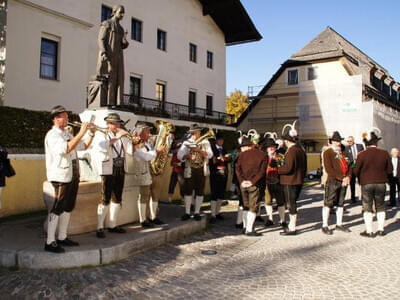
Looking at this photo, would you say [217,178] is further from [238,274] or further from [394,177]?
[394,177]

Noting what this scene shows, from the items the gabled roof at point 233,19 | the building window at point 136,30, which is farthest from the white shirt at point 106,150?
the gabled roof at point 233,19

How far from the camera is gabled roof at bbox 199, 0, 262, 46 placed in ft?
84.2

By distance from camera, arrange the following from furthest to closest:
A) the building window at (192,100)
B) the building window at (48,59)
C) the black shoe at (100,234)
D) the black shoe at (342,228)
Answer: the building window at (192,100) → the building window at (48,59) → the black shoe at (342,228) → the black shoe at (100,234)

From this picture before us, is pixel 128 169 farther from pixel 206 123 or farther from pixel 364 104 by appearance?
pixel 364 104

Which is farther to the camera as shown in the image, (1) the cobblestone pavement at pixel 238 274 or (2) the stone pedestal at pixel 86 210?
(2) the stone pedestal at pixel 86 210

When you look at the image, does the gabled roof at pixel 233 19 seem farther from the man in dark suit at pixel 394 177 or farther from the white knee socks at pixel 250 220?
the white knee socks at pixel 250 220

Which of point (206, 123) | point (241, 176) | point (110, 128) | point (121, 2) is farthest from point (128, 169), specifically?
point (206, 123)

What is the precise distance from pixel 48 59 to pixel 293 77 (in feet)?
67.8

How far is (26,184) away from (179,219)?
4142mm

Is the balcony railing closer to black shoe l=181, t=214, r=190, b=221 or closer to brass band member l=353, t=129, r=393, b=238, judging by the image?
black shoe l=181, t=214, r=190, b=221

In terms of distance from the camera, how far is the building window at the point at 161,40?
76.5ft

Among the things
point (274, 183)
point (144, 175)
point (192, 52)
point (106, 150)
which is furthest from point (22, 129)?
point (192, 52)

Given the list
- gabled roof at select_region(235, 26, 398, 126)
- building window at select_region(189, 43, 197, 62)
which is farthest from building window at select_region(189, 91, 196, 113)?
gabled roof at select_region(235, 26, 398, 126)

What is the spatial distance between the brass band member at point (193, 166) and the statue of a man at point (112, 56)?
180 centimetres
